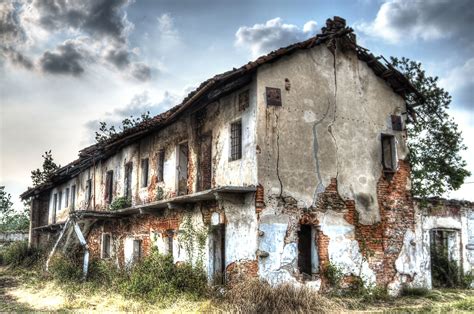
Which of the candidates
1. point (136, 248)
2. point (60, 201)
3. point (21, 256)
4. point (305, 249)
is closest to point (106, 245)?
point (136, 248)

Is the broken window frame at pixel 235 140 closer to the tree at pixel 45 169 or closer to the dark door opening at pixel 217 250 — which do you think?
the dark door opening at pixel 217 250

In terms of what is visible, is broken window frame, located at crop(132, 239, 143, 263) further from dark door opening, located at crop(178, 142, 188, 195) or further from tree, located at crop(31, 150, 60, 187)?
tree, located at crop(31, 150, 60, 187)

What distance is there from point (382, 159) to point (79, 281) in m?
10.7

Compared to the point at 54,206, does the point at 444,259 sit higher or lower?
lower

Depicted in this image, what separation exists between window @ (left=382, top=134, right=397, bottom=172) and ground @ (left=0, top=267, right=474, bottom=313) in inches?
143

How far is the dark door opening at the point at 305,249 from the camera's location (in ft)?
41.1

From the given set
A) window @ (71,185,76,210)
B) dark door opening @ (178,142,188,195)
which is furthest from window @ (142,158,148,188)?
window @ (71,185,76,210)

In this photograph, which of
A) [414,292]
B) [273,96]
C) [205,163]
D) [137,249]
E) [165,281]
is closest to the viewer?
[273,96]

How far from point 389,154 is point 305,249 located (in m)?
4.01

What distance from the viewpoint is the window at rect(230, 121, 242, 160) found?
1293 cm

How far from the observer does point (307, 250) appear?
41.3 feet

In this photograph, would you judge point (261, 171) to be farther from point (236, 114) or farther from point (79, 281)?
point (79, 281)

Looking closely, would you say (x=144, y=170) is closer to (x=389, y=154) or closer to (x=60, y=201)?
(x=389, y=154)

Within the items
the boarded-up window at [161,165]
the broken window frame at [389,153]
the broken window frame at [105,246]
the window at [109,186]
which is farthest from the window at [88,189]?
the broken window frame at [389,153]
